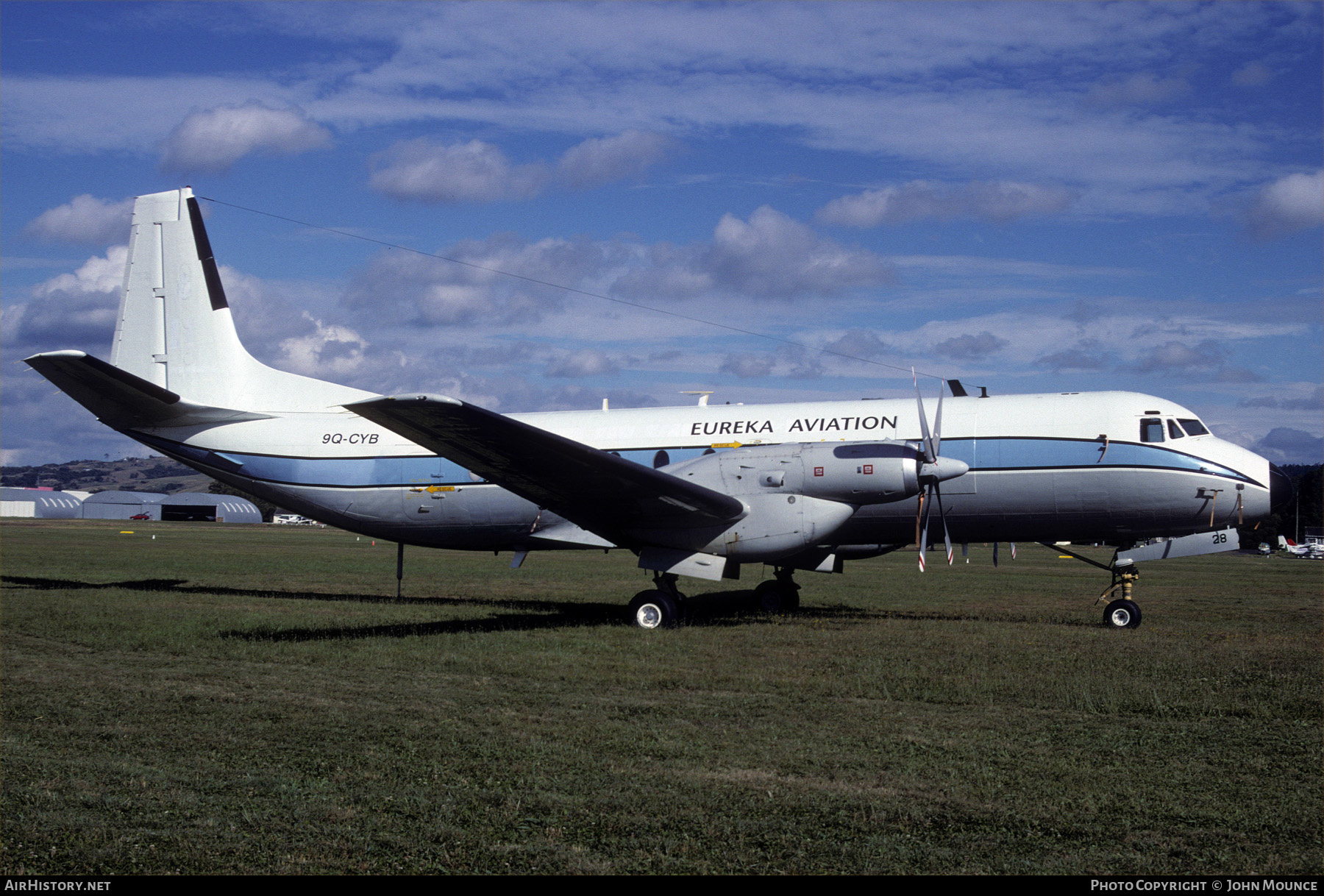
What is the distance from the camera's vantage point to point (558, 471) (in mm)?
15188

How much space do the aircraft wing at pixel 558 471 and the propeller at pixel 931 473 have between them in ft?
9.87

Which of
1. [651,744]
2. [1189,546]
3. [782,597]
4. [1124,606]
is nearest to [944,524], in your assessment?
[1124,606]

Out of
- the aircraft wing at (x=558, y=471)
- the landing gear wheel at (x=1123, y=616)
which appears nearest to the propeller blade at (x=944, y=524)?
the landing gear wheel at (x=1123, y=616)

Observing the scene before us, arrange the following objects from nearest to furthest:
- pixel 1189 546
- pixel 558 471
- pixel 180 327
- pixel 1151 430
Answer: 1. pixel 558 471
2. pixel 1151 430
3. pixel 1189 546
4. pixel 180 327

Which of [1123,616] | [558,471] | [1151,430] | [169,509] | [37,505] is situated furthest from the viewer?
[169,509]

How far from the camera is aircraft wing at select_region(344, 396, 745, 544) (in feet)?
44.1

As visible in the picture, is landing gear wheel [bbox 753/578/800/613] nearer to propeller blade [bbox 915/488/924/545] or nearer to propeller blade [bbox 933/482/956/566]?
propeller blade [bbox 915/488/924/545]

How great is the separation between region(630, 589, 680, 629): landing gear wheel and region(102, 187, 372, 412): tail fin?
8.54 metres

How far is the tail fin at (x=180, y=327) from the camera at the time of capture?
21.0 metres

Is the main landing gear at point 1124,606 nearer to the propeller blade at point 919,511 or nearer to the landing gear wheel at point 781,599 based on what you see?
the propeller blade at point 919,511

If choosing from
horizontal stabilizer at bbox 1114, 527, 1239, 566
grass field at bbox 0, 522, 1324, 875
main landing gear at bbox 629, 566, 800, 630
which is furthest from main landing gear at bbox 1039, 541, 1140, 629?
main landing gear at bbox 629, 566, 800, 630

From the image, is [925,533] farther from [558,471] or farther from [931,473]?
[558,471]

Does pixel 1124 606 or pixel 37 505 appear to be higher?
pixel 37 505

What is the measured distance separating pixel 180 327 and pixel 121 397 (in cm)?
260
